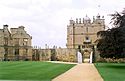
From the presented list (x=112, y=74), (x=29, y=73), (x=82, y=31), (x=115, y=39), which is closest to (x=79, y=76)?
(x=112, y=74)

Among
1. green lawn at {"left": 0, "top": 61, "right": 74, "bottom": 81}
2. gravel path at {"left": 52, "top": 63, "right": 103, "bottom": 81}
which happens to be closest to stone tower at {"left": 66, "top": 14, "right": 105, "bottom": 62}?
green lawn at {"left": 0, "top": 61, "right": 74, "bottom": 81}

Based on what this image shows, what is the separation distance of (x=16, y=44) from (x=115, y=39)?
50307mm

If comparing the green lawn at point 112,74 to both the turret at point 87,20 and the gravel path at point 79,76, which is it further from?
the turret at point 87,20

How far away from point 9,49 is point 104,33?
4717 cm

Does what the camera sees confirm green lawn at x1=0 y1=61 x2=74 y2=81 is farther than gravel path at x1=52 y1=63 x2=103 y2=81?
Yes

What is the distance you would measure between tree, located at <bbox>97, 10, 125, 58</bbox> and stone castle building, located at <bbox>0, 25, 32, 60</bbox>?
44.5 m

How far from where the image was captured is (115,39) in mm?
40062

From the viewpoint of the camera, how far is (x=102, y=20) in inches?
3981

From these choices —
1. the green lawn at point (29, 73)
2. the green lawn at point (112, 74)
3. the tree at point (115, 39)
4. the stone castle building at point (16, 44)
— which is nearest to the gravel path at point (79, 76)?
the green lawn at point (112, 74)

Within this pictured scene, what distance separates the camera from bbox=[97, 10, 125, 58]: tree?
3906cm

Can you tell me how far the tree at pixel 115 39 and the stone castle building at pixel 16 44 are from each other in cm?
4449

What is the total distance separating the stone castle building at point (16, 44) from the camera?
8375 centimetres

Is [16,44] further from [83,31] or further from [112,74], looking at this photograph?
[112,74]

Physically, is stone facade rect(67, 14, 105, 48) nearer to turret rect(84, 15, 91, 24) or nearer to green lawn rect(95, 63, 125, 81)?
turret rect(84, 15, 91, 24)
